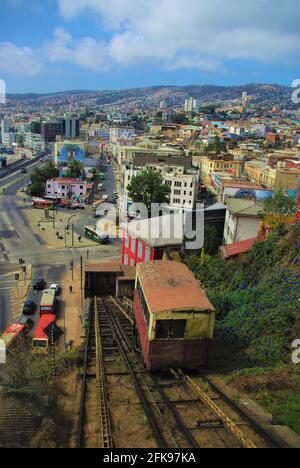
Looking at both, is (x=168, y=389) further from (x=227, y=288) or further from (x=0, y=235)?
(x=0, y=235)

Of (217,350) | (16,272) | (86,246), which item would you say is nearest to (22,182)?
(86,246)

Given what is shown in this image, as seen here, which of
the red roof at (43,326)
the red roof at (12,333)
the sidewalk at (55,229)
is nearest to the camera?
the red roof at (12,333)

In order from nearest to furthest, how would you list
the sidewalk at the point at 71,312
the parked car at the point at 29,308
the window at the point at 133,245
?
the sidewalk at the point at 71,312 < the parked car at the point at 29,308 < the window at the point at 133,245

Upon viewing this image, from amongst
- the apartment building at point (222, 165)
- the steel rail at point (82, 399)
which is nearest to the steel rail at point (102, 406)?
the steel rail at point (82, 399)

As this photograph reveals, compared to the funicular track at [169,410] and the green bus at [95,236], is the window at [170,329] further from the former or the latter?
the green bus at [95,236]

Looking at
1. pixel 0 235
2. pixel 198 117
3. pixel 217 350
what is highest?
pixel 198 117

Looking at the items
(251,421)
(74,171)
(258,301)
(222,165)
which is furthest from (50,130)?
(251,421)

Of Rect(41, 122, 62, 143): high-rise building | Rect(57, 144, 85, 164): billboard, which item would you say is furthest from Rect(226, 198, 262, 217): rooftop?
Rect(41, 122, 62, 143): high-rise building
